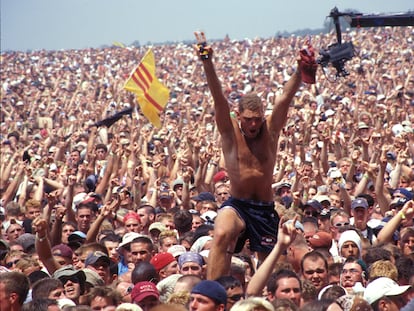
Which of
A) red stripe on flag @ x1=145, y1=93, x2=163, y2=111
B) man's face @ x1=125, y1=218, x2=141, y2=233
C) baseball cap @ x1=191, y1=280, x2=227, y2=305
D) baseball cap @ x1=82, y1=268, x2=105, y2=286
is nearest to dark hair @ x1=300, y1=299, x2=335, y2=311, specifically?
baseball cap @ x1=191, y1=280, x2=227, y2=305

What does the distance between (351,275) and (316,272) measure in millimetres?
269

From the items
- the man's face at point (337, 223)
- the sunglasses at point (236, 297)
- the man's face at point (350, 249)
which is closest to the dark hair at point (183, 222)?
the man's face at point (337, 223)

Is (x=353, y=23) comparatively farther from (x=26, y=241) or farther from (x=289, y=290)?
(x=289, y=290)

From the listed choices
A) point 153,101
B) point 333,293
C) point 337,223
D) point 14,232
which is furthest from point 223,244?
point 153,101

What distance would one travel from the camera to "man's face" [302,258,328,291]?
A: 7500 mm

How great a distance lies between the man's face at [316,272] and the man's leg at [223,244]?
2.05 ft

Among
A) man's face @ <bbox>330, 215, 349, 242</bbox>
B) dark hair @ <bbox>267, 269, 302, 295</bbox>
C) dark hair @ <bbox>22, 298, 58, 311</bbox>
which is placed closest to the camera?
dark hair @ <bbox>22, 298, 58, 311</bbox>

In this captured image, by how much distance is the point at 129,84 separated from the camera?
18.5 m

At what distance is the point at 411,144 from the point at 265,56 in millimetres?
28479

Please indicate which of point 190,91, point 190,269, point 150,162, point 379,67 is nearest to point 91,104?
point 190,91

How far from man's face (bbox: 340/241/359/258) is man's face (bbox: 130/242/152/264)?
165 cm

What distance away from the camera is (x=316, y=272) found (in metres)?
7.50

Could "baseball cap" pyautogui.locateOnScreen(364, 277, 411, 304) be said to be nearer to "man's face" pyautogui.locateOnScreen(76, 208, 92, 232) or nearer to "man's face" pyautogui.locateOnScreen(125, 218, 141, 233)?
"man's face" pyautogui.locateOnScreen(125, 218, 141, 233)

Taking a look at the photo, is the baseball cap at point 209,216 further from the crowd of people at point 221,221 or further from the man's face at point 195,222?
the man's face at point 195,222
